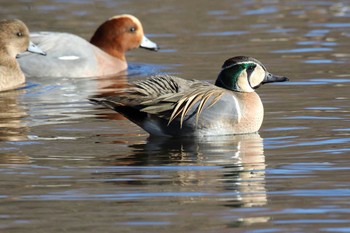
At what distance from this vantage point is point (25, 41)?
13516 millimetres

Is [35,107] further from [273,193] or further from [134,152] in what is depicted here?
[273,193]

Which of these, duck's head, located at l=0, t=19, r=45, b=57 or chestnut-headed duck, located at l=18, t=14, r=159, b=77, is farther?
chestnut-headed duck, located at l=18, t=14, r=159, b=77

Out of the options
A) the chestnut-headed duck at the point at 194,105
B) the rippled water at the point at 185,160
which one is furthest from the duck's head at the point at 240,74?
the rippled water at the point at 185,160

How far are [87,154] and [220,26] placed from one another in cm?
888

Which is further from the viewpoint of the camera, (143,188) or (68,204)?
(143,188)

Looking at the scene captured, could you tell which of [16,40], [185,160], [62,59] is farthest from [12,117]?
[62,59]

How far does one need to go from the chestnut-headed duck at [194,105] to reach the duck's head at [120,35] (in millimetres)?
5593


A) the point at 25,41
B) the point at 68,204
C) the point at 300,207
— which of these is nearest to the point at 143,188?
the point at 68,204

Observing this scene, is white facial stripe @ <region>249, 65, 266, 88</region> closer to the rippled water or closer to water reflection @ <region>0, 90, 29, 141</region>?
the rippled water

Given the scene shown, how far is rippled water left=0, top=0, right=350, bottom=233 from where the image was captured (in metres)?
6.21

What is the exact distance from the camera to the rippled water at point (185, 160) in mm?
6207

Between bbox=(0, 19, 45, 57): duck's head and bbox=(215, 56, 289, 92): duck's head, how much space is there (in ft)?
15.8

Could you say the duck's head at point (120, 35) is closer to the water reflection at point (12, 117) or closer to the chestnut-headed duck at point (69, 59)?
the chestnut-headed duck at point (69, 59)

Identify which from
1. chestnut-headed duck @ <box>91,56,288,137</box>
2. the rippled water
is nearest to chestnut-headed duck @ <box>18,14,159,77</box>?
the rippled water
